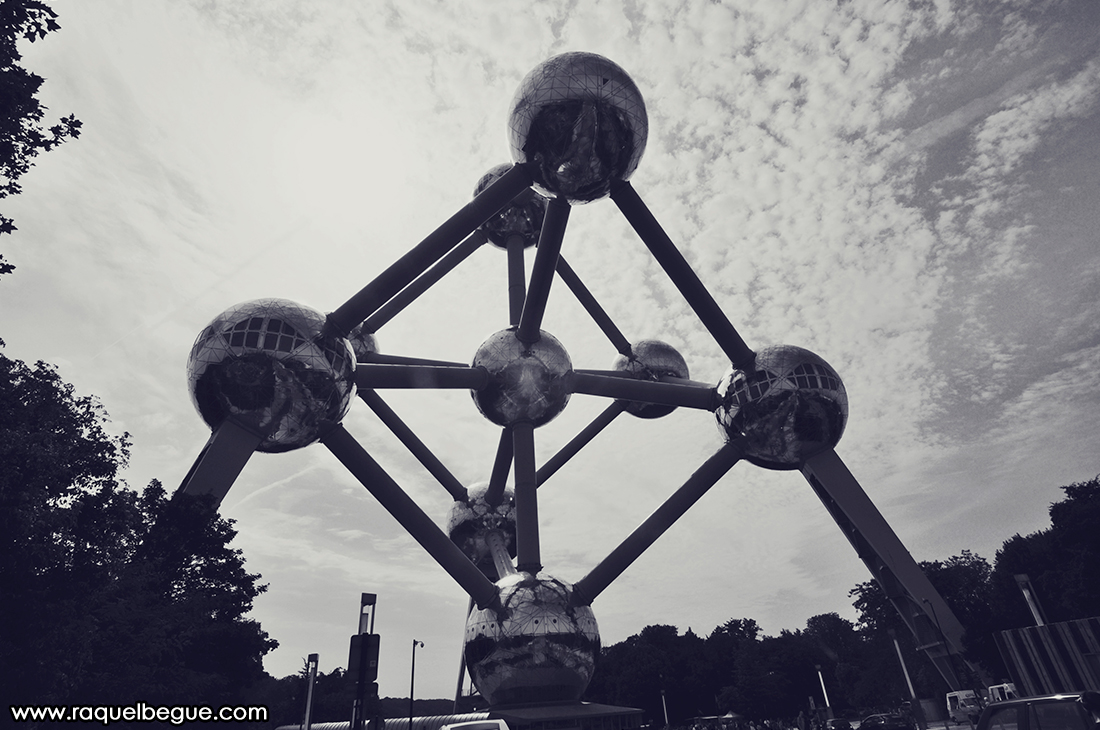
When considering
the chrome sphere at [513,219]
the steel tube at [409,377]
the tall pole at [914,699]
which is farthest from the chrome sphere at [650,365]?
the tall pole at [914,699]

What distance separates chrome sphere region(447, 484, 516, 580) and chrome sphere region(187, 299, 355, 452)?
24.0 feet

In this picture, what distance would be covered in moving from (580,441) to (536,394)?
382cm

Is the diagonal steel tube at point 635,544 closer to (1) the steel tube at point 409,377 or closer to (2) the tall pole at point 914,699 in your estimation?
(1) the steel tube at point 409,377

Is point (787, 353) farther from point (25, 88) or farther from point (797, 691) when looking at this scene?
point (797, 691)

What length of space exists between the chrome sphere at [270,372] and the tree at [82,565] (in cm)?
190

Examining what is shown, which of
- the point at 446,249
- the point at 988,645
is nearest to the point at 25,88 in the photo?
the point at 446,249

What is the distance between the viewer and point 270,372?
11.5m

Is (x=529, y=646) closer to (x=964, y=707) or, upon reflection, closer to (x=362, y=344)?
(x=362, y=344)

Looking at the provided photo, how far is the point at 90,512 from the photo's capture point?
10672 mm

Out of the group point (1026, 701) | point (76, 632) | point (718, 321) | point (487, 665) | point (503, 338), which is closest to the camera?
point (1026, 701)

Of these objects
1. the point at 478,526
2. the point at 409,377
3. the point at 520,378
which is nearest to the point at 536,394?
the point at 520,378

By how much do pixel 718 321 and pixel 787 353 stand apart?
6.58 ft

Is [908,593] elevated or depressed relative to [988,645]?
depressed

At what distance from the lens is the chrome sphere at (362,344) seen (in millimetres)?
17500
